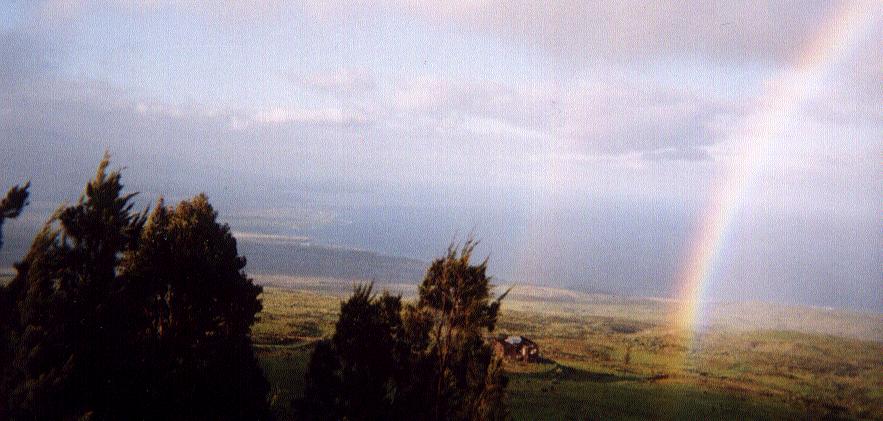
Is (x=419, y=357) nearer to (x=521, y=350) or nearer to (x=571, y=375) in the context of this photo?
(x=571, y=375)

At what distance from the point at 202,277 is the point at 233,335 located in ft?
5.09

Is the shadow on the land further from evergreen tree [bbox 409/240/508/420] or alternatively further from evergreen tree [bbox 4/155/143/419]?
evergreen tree [bbox 4/155/143/419]

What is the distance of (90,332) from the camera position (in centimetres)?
994

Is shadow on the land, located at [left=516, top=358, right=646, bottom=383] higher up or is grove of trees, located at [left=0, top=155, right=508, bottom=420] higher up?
grove of trees, located at [left=0, top=155, right=508, bottom=420]

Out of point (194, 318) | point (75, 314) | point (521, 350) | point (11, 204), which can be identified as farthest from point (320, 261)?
point (11, 204)

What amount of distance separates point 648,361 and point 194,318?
60.5 meters

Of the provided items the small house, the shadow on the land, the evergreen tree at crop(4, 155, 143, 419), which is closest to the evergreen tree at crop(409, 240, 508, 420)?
the evergreen tree at crop(4, 155, 143, 419)

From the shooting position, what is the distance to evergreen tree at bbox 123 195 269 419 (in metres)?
11.4

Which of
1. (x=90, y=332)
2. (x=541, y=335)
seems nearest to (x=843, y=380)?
(x=541, y=335)

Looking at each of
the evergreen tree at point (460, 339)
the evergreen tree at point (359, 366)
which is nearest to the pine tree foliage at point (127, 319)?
the evergreen tree at point (359, 366)

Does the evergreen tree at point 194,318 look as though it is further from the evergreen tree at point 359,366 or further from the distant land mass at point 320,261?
the distant land mass at point 320,261

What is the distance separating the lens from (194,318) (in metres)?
12.3

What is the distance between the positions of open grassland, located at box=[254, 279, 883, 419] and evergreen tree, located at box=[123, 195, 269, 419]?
2519 mm

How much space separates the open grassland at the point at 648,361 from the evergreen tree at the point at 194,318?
8.27ft
